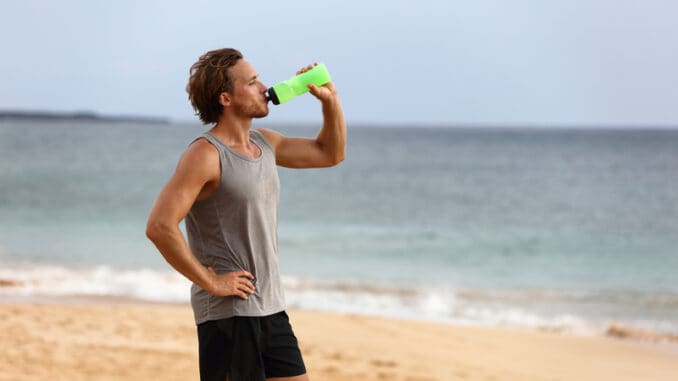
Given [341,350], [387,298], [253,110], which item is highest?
[253,110]

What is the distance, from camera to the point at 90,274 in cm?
1412

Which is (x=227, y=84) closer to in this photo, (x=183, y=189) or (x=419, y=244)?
(x=183, y=189)

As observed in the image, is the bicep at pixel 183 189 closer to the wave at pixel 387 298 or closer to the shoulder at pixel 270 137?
the shoulder at pixel 270 137

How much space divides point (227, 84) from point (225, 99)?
51mm

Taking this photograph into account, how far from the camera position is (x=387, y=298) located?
12344 millimetres

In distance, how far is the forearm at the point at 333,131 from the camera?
122 inches

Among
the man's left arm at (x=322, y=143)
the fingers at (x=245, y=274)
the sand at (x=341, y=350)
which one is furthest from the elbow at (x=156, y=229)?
the sand at (x=341, y=350)

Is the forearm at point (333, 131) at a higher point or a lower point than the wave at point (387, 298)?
higher

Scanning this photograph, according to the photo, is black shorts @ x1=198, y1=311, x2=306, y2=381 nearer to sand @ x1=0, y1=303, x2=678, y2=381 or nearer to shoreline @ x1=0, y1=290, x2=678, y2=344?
sand @ x1=0, y1=303, x2=678, y2=381

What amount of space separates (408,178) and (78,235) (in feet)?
79.1

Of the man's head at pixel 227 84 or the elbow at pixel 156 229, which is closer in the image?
the elbow at pixel 156 229

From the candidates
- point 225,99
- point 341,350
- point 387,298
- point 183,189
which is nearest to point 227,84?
point 225,99

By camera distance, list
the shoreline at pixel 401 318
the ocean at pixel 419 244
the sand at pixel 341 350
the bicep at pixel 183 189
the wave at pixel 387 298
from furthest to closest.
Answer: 1. the ocean at pixel 419 244
2. the wave at pixel 387 298
3. the shoreline at pixel 401 318
4. the sand at pixel 341 350
5. the bicep at pixel 183 189

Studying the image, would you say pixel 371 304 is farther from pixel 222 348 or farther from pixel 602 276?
pixel 222 348
